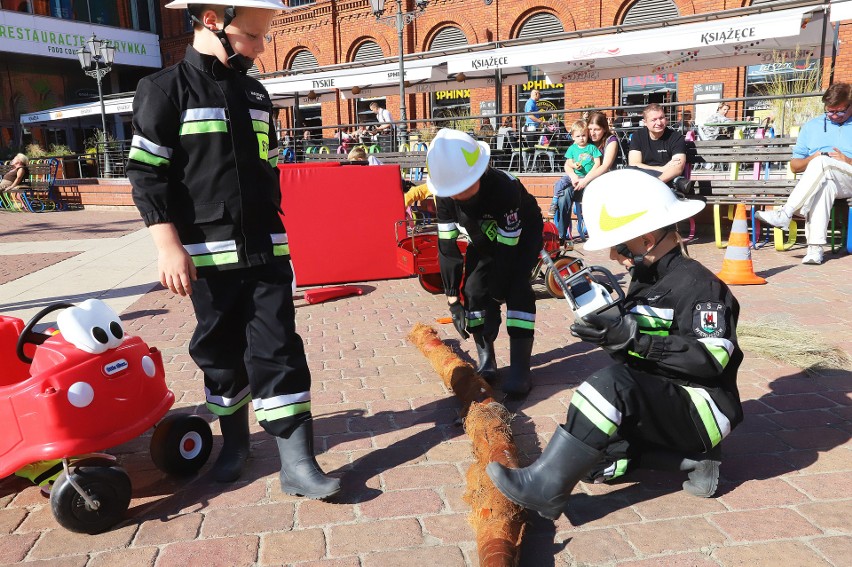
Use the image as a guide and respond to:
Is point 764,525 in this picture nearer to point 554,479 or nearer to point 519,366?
point 554,479

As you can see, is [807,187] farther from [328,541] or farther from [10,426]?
[10,426]

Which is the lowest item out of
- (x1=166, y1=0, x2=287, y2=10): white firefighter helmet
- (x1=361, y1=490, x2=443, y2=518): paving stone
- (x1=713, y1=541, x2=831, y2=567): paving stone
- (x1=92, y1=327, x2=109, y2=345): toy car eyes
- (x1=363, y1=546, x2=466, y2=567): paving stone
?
(x1=361, y1=490, x2=443, y2=518): paving stone

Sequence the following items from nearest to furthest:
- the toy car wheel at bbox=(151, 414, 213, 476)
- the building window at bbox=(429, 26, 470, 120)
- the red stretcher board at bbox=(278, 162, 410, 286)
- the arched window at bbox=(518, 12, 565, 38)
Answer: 1. the toy car wheel at bbox=(151, 414, 213, 476)
2. the red stretcher board at bbox=(278, 162, 410, 286)
3. the arched window at bbox=(518, 12, 565, 38)
4. the building window at bbox=(429, 26, 470, 120)

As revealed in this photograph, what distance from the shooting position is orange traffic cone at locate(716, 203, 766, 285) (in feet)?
21.7

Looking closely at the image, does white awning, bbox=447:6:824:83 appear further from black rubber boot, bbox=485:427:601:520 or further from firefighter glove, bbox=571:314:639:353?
black rubber boot, bbox=485:427:601:520

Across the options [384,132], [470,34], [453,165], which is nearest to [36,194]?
[384,132]

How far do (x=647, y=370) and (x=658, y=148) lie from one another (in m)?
6.34

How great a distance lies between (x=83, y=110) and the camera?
28.1 metres

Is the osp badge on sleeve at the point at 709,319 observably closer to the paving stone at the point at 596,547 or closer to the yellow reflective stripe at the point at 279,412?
the paving stone at the point at 596,547

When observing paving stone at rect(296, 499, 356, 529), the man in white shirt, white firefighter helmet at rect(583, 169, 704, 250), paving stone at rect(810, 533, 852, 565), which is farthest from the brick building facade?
paving stone at rect(296, 499, 356, 529)

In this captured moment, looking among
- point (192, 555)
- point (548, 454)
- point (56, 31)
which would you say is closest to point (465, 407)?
point (548, 454)

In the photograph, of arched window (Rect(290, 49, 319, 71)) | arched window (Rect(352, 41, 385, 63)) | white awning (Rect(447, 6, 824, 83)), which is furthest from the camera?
arched window (Rect(290, 49, 319, 71))

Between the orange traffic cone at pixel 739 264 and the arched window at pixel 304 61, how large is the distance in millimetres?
25792

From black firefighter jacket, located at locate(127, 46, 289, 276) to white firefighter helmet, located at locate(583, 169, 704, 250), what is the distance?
133cm
